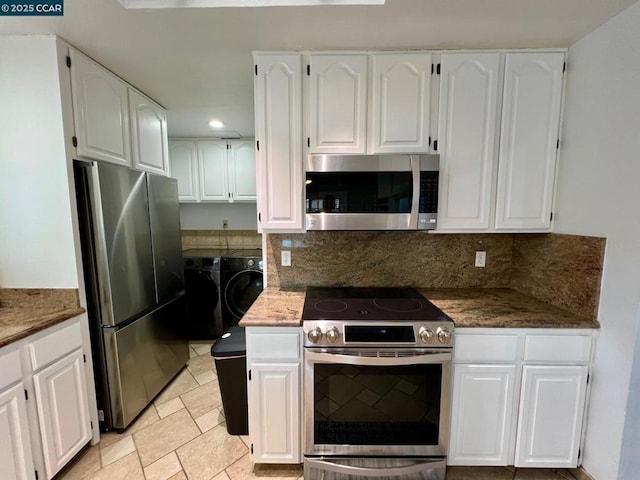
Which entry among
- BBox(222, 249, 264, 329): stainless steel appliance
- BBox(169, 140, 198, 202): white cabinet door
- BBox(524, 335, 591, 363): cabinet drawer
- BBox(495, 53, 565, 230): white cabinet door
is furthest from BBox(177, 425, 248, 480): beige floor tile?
BBox(169, 140, 198, 202): white cabinet door

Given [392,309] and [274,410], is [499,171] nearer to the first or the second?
[392,309]

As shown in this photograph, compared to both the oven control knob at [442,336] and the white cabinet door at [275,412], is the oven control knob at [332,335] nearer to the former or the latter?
the white cabinet door at [275,412]

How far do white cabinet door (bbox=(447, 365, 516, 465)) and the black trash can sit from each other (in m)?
1.27

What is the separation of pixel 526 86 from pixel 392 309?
5.08ft

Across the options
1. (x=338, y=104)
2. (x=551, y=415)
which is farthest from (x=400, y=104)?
(x=551, y=415)

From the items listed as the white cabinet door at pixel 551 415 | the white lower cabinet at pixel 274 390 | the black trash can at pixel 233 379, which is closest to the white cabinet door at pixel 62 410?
the black trash can at pixel 233 379

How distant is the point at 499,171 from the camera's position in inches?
67.6

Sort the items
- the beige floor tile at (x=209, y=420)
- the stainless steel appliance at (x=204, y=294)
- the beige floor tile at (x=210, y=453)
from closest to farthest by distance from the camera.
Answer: the beige floor tile at (x=210, y=453)
the beige floor tile at (x=209, y=420)
the stainless steel appliance at (x=204, y=294)

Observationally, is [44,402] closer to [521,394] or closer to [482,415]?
[482,415]

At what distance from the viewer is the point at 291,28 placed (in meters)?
1.45

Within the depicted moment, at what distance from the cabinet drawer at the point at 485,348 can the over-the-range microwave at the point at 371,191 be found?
68cm

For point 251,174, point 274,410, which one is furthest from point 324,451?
point 251,174

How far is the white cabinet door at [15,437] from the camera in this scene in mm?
1242

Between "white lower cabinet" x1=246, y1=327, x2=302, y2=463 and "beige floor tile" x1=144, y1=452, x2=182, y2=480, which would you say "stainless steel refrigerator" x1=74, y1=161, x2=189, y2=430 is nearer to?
"beige floor tile" x1=144, y1=452, x2=182, y2=480
